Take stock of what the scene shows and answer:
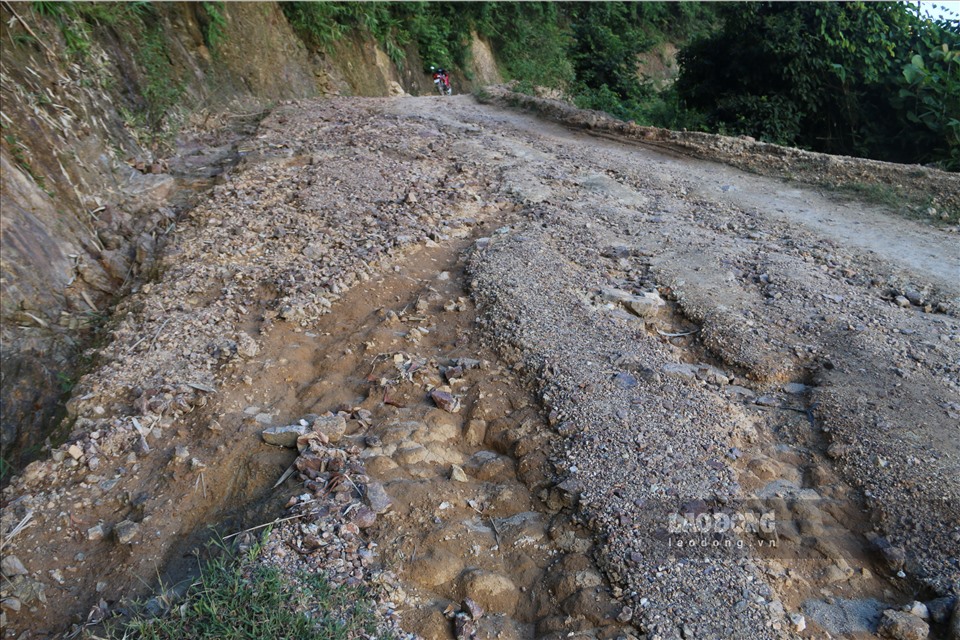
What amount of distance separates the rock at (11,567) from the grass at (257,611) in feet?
1.80

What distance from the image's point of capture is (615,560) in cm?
210

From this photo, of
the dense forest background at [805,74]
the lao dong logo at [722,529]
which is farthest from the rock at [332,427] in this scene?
the dense forest background at [805,74]

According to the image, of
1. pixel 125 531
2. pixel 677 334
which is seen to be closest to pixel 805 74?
pixel 677 334

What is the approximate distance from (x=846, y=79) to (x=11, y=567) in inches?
320

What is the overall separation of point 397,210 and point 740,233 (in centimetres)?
228

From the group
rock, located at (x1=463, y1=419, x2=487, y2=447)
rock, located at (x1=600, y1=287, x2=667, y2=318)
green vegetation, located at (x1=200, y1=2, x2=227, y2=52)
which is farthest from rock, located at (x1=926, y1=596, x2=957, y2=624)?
green vegetation, located at (x1=200, y1=2, x2=227, y2=52)

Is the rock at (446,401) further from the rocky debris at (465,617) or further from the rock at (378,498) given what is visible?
the rocky debris at (465,617)

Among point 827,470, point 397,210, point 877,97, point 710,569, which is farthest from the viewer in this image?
point 877,97

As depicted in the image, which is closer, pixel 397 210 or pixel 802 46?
pixel 397 210

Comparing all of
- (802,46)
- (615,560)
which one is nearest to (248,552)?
(615,560)

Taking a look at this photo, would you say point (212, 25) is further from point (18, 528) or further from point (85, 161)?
point (18, 528)

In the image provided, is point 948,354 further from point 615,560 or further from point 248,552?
point 248,552

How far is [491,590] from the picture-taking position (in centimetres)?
210

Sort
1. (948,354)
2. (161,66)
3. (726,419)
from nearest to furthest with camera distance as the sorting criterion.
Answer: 1. (726,419)
2. (948,354)
3. (161,66)
